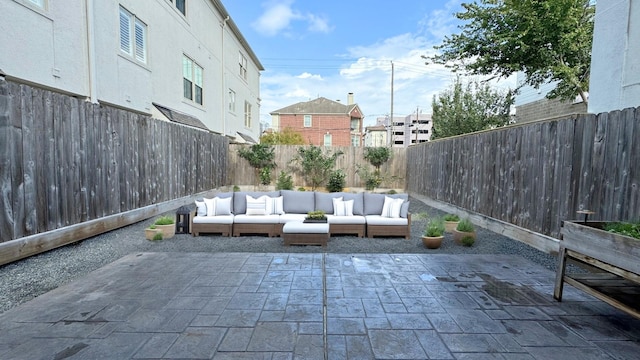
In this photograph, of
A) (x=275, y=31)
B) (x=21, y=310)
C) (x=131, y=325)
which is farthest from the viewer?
(x=275, y=31)

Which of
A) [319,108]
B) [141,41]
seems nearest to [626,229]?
[141,41]

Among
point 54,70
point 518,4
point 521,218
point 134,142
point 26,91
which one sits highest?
point 518,4

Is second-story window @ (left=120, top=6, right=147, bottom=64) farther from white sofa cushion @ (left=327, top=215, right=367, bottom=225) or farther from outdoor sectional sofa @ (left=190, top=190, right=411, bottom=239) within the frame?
white sofa cushion @ (left=327, top=215, right=367, bottom=225)

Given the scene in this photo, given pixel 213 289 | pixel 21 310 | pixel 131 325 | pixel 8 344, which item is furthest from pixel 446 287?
pixel 21 310

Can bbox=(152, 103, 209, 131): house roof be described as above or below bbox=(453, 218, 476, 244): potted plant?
above

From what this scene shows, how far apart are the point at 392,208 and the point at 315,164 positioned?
6.95 metres

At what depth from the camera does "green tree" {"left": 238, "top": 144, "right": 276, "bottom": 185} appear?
1268 cm

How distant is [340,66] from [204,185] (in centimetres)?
2108

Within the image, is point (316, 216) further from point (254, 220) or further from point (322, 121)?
point (322, 121)

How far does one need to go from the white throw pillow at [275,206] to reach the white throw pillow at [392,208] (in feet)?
7.27

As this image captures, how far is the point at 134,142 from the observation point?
6.61 metres

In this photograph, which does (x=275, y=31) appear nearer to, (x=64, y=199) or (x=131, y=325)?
(x=64, y=199)

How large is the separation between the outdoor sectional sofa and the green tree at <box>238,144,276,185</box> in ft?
20.5

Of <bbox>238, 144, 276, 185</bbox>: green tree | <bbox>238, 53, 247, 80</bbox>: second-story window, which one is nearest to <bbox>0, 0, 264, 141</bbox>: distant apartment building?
<bbox>238, 53, 247, 80</bbox>: second-story window
